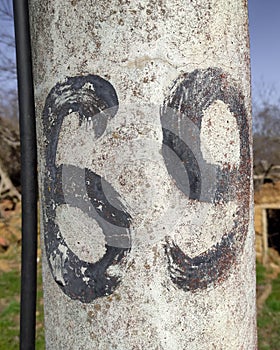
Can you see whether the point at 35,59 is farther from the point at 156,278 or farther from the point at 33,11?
the point at 156,278

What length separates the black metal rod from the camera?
77 centimetres

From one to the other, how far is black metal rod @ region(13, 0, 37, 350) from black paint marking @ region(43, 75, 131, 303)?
80mm

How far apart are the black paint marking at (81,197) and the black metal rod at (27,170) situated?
0.08 m

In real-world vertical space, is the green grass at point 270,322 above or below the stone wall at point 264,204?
below

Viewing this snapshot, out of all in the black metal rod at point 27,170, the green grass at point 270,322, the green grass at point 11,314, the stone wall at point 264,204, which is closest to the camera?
the black metal rod at point 27,170

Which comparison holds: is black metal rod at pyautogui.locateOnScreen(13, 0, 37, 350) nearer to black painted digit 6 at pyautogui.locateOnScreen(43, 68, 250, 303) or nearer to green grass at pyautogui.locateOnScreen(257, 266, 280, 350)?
black painted digit 6 at pyautogui.locateOnScreen(43, 68, 250, 303)

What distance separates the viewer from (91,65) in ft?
2.14

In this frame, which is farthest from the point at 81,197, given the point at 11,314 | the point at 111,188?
the point at 11,314

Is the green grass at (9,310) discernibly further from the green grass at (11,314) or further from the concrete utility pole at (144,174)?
the concrete utility pole at (144,174)

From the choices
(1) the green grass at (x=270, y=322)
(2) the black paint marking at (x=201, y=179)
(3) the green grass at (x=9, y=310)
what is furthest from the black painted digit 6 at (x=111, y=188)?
(1) the green grass at (x=270, y=322)

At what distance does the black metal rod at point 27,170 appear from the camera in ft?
2.53

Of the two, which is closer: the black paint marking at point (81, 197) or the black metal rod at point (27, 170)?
the black paint marking at point (81, 197)

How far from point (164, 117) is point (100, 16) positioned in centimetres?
18

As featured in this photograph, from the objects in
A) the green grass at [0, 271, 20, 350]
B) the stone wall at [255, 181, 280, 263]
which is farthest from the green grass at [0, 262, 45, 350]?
the stone wall at [255, 181, 280, 263]
